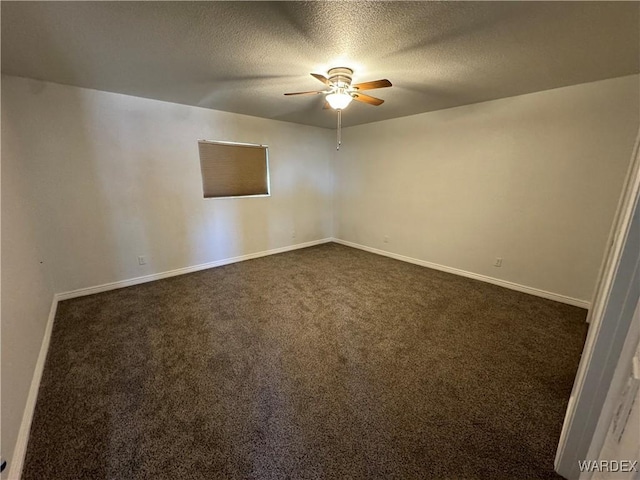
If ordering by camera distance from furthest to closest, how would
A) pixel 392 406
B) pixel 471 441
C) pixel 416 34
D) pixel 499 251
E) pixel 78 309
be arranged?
pixel 499 251, pixel 78 309, pixel 416 34, pixel 392 406, pixel 471 441

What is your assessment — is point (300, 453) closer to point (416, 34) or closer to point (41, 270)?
point (416, 34)

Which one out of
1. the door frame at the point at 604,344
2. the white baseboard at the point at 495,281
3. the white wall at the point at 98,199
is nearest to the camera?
the door frame at the point at 604,344

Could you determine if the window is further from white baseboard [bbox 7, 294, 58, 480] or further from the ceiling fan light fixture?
white baseboard [bbox 7, 294, 58, 480]

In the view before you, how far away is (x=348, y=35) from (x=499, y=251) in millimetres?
2972

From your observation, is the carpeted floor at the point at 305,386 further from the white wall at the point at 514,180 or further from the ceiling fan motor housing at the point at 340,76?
the ceiling fan motor housing at the point at 340,76

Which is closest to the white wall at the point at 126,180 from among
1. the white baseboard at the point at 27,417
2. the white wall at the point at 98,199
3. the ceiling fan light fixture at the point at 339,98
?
the white wall at the point at 98,199

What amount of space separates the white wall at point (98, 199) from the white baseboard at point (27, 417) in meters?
0.06

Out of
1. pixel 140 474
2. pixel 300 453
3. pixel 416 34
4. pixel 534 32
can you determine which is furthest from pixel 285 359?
pixel 534 32

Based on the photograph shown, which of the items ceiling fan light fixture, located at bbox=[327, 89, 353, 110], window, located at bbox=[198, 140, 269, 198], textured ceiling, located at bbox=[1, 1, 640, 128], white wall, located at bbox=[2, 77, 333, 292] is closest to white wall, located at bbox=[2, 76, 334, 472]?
white wall, located at bbox=[2, 77, 333, 292]

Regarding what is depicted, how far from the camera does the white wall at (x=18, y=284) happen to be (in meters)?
1.32

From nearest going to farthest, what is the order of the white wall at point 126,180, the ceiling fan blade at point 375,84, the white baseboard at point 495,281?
Answer: 1. the ceiling fan blade at point 375,84
2. the white wall at point 126,180
3. the white baseboard at point 495,281

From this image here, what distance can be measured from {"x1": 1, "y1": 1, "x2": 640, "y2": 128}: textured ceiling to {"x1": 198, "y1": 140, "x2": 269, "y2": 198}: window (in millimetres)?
1023

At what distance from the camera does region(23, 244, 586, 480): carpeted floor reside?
1.26 metres

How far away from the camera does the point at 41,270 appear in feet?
8.12
